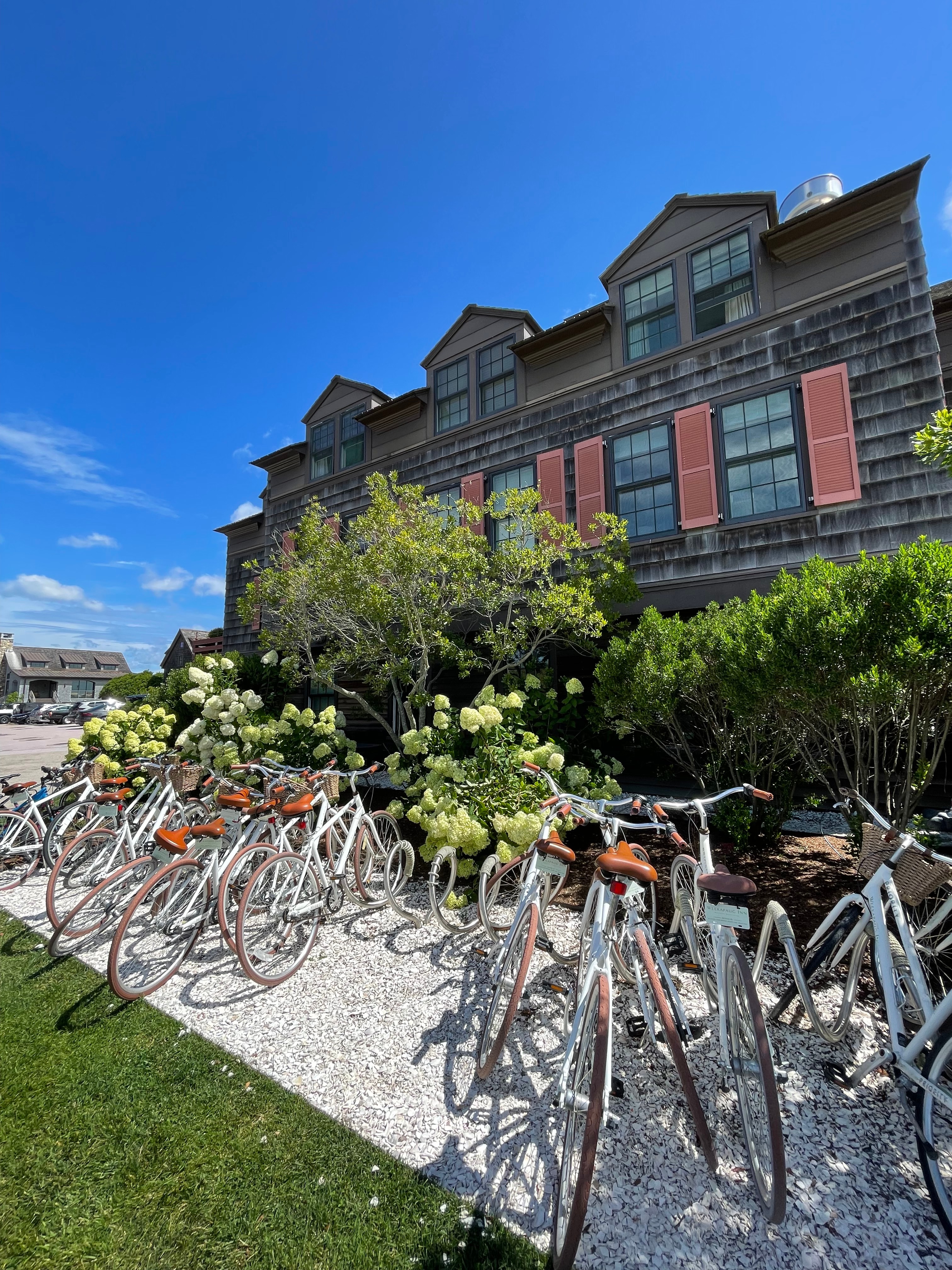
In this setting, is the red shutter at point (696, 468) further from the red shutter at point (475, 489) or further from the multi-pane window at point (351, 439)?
the multi-pane window at point (351, 439)

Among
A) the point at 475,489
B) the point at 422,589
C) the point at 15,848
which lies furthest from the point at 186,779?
the point at 475,489

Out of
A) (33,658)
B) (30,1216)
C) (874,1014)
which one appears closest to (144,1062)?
(30,1216)

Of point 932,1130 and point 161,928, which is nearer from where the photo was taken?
point 932,1130

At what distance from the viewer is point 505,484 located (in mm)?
10578

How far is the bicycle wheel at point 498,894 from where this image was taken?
3855 millimetres

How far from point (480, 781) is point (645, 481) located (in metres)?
6.00

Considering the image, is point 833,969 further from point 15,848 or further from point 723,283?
point 723,283

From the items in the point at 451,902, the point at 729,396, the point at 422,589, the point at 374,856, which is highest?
the point at 729,396

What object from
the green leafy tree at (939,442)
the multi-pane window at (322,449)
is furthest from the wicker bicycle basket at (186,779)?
the multi-pane window at (322,449)

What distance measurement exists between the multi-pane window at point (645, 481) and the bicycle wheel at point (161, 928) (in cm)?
751

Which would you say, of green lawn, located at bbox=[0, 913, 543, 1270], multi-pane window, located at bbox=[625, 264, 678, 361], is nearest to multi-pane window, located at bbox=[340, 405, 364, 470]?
multi-pane window, located at bbox=[625, 264, 678, 361]

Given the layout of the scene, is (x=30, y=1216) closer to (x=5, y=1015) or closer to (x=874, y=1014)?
(x=5, y=1015)

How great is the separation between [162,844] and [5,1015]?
1232 mm

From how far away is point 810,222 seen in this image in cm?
761
